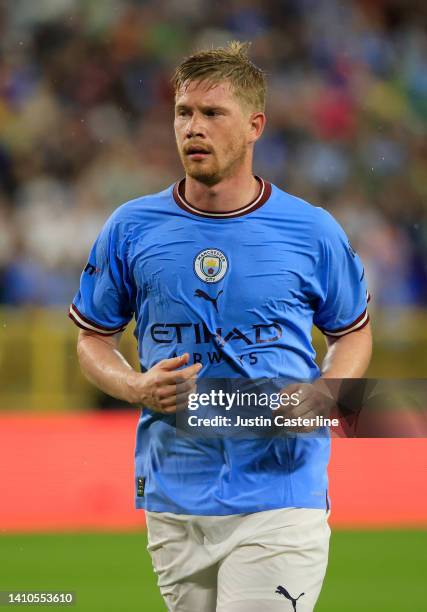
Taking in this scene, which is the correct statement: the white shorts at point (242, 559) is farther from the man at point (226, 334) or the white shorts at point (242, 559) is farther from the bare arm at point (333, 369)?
the bare arm at point (333, 369)

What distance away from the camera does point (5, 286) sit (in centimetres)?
1075

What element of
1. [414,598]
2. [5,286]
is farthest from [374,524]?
[5,286]

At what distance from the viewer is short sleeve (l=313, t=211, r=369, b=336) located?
137 inches

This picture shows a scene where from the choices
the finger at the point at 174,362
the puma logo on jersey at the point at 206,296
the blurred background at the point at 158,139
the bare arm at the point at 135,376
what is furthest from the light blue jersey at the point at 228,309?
the blurred background at the point at 158,139

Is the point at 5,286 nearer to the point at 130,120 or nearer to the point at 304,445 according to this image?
the point at 130,120

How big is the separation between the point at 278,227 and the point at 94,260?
57 cm

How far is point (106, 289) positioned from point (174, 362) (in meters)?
0.53

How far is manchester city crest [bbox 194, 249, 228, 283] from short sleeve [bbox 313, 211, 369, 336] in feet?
0.99

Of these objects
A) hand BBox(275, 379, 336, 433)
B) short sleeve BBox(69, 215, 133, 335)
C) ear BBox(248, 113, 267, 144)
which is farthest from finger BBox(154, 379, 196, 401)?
ear BBox(248, 113, 267, 144)

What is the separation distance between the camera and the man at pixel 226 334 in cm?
331

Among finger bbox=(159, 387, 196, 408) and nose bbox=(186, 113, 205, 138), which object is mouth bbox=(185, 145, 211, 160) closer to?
nose bbox=(186, 113, 205, 138)

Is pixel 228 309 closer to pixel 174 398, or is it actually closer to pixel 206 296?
pixel 206 296

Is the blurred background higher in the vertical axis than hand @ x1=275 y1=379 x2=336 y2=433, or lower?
higher

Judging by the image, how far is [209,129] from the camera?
132 inches
